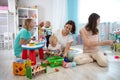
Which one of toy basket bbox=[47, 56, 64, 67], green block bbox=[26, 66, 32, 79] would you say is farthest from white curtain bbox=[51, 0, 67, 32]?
green block bbox=[26, 66, 32, 79]

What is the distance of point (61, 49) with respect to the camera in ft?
9.59

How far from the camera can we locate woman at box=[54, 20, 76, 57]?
2762mm

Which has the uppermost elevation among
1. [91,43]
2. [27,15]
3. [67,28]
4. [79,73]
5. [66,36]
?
[27,15]

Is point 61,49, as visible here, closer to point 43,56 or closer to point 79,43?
point 43,56

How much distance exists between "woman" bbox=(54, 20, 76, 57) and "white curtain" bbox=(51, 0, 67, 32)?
206 centimetres

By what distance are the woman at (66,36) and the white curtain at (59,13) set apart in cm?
206

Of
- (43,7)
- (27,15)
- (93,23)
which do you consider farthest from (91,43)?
(43,7)

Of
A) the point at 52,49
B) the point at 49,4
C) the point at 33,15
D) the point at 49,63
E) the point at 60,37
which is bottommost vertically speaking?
the point at 49,63

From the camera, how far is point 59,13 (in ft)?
16.2

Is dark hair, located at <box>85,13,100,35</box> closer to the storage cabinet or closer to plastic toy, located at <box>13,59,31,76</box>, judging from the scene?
plastic toy, located at <box>13,59,31,76</box>

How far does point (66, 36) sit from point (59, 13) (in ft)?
7.19

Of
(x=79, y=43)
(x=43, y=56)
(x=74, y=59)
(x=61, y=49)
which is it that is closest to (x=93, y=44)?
(x=74, y=59)

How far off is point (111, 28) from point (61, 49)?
2375 mm

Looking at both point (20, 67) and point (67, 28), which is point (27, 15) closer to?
point (67, 28)
